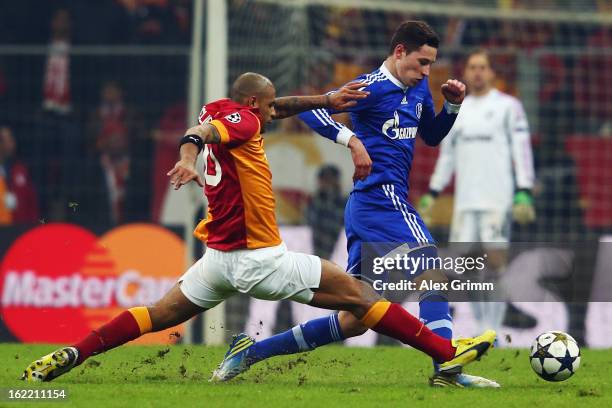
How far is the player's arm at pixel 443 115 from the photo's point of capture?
8242 mm

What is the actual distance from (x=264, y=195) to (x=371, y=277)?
1.24m

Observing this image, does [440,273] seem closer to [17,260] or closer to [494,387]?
[494,387]

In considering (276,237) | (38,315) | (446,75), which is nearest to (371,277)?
(276,237)

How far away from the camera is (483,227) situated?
1231 cm

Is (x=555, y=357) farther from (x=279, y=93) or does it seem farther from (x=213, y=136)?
(x=279, y=93)

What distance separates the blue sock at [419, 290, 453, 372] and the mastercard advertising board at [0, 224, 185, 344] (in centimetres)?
468

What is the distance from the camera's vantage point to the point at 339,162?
13641 millimetres

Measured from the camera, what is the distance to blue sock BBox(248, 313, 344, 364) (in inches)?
314

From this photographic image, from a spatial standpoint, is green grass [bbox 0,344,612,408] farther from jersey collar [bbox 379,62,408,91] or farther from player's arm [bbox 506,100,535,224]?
player's arm [bbox 506,100,535,224]

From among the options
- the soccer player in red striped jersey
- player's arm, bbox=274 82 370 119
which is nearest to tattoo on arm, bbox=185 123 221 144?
the soccer player in red striped jersey

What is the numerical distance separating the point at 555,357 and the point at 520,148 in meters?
4.70

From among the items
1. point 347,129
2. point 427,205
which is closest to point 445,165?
point 427,205

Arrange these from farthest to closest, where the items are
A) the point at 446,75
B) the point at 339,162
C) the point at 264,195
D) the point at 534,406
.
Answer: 1. the point at 446,75
2. the point at 339,162
3. the point at 264,195
4. the point at 534,406

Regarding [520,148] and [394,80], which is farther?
[520,148]
